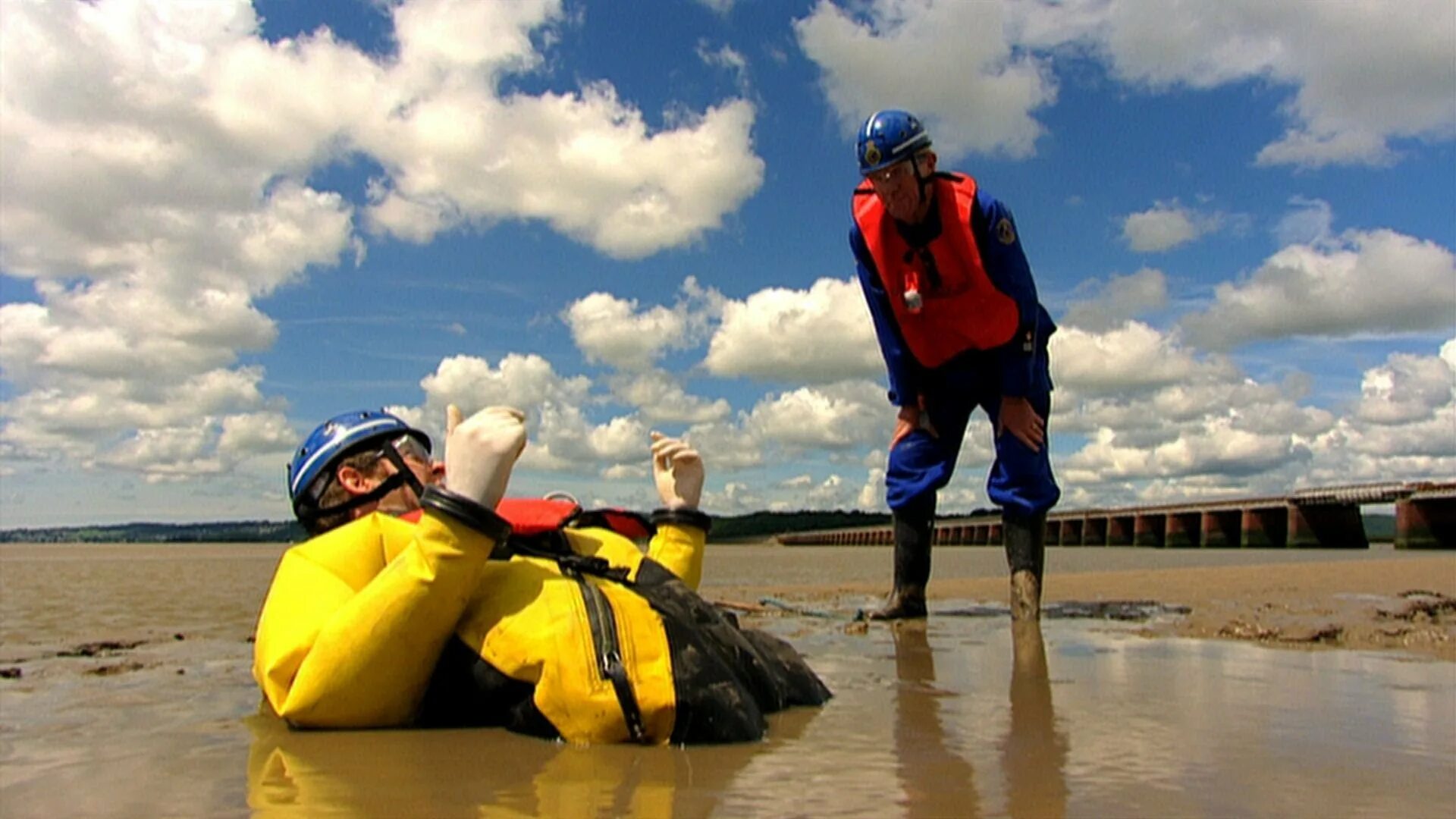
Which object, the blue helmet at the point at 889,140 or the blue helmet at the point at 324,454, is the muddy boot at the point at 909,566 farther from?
the blue helmet at the point at 324,454

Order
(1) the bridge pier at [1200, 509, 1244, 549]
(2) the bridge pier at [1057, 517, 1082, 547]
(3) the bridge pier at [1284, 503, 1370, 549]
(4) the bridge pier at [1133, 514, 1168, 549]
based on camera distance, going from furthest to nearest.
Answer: (2) the bridge pier at [1057, 517, 1082, 547]
(4) the bridge pier at [1133, 514, 1168, 549]
(1) the bridge pier at [1200, 509, 1244, 549]
(3) the bridge pier at [1284, 503, 1370, 549]

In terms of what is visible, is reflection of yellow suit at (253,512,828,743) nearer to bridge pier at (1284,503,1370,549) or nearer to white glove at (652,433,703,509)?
white glove at (652,433,703,509)

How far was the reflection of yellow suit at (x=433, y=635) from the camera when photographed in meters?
2.25

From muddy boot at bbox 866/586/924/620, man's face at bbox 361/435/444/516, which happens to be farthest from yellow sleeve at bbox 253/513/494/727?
muddy boot at bbox 866/586/924/620

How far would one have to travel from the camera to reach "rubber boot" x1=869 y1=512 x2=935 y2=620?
5449 mm

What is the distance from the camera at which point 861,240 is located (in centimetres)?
501

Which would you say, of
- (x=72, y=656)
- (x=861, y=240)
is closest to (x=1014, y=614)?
(x=861, y=240)

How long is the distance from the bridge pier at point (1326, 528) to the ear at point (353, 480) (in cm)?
3615

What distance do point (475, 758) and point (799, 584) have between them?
311 inches

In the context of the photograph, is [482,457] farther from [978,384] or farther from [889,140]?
[978,384]

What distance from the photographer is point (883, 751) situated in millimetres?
2289

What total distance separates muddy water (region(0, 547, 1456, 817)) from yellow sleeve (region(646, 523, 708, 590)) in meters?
0.62

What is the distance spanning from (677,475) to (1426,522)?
3138 centimetres

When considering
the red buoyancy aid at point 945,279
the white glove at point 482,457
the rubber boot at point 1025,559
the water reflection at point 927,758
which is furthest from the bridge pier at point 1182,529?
the white glove at point 482,457
